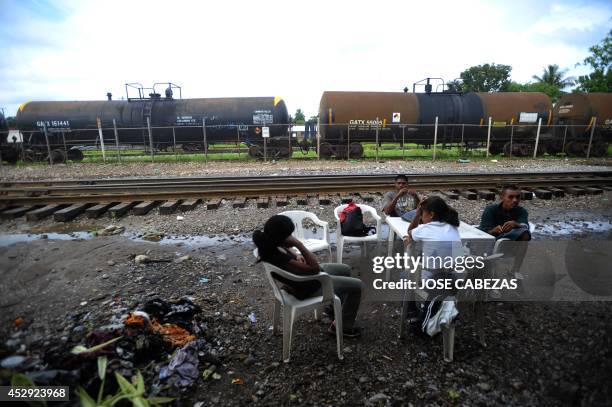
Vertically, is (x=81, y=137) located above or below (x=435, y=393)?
above

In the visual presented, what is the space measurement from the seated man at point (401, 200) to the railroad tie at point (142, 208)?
475cm

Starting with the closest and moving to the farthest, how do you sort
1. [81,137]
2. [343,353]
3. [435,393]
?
[435,393] → [343,353] → [81,137]

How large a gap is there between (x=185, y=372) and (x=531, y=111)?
18997 mm

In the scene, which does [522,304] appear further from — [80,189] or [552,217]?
[80,189]

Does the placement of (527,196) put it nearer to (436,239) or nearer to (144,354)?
(436,239)

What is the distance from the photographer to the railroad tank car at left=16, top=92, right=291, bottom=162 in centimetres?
1534

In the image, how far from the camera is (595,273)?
3949mm

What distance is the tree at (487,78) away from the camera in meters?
48.8

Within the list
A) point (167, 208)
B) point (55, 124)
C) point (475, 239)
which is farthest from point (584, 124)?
point (55, 124)

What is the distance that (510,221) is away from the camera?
11.6 ft

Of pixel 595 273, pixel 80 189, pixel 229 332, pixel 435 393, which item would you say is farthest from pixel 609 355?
pixel 80 189

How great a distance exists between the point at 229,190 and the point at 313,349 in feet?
17.6

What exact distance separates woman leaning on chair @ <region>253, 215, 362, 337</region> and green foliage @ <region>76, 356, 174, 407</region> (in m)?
1.08

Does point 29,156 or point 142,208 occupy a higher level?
point 29,156
